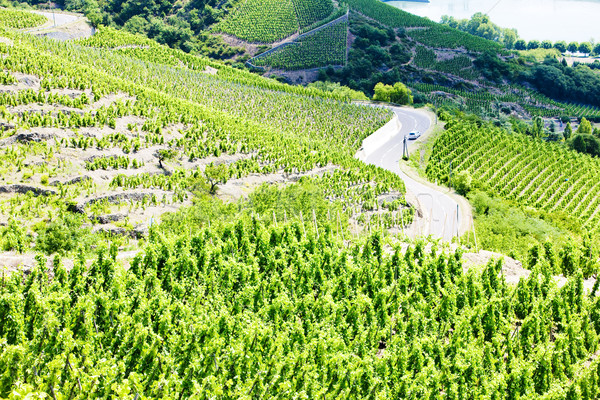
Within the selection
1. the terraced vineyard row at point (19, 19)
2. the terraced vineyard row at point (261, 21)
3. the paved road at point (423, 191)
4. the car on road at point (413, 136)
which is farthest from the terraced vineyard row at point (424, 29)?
the terraced vineyard row at point (19, 19)

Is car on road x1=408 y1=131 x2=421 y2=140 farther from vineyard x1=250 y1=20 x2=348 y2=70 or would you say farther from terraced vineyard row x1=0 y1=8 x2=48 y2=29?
terraced vineyard row x1=0 y1=8 x2=48 y2=29

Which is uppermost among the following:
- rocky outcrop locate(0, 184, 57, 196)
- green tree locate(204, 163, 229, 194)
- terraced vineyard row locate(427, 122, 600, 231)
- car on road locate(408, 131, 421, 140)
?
rocky outcrop locate(0, 184, 57, 196)

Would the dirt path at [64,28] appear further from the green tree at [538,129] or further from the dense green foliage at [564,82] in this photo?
the dense green foliage at [564,82]

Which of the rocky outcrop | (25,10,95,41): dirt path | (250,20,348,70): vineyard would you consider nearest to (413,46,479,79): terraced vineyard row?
(250,20,348,70): vineyard

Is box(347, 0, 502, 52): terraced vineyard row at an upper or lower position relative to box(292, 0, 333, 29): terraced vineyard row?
lower

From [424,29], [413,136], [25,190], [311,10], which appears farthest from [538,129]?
[25,190]

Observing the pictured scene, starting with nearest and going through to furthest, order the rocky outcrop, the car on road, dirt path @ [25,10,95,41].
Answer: the rocky outcrop < the car on road < dirt path @ [25,10,95,41]
